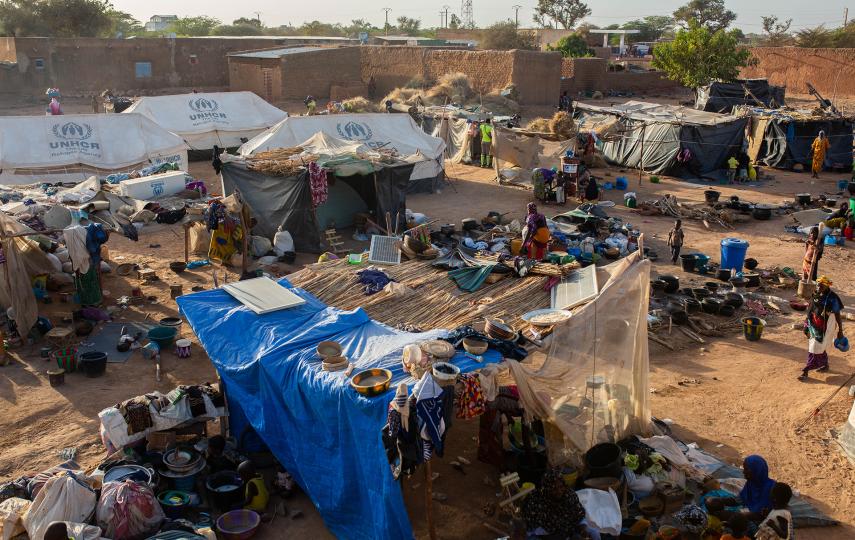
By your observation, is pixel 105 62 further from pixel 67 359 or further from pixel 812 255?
pixel 812 255

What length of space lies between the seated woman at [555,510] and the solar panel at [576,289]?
1958mm

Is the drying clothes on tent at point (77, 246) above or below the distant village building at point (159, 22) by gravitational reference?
below

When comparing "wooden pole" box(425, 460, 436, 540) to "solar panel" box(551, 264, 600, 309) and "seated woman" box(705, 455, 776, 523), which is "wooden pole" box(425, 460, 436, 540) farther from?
"seated woman" box(705, 455, 776, 523)

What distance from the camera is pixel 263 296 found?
8.70 meters

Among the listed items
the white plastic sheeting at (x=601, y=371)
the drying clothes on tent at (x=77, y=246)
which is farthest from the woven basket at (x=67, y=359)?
the white plastic sheeting at (x=601, y=371)

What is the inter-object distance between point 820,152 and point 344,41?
110 feet

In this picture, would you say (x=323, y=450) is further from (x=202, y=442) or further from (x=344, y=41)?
(x=344, y=41)

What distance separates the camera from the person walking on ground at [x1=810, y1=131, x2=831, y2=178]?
23.3 m

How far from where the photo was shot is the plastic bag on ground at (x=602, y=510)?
643cm

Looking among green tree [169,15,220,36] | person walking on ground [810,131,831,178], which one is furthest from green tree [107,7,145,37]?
person walking on ground [810,131,831,178]

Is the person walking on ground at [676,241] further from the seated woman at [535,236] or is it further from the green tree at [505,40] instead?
the green tree at [505,40]

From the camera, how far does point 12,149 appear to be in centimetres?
1870

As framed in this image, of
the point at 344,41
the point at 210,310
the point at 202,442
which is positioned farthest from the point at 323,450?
the point at 344,41

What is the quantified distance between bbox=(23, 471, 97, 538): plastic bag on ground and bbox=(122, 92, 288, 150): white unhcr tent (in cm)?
1905
